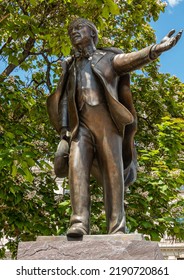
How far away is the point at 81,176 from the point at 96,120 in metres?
0.59

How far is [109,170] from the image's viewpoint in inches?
200

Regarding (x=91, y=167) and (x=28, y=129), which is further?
(x=28, y=129)

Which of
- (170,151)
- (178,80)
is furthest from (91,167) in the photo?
(178,80)

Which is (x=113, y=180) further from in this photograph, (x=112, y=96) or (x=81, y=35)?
(x=81, y=35)

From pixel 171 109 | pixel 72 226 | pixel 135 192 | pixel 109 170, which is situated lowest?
pixel 72 226

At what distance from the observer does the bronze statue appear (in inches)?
198

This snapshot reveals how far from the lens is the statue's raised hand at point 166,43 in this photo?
494 centimetres

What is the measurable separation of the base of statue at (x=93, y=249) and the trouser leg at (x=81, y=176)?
280 millimetres

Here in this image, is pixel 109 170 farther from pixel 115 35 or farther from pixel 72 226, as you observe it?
pixel 115 35

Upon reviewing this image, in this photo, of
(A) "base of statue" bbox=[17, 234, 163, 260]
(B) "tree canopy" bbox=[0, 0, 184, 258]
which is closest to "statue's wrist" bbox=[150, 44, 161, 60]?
(A) "base of statue" bbox=[17, 234, 163, 260]

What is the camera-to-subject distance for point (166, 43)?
16.3 feet
